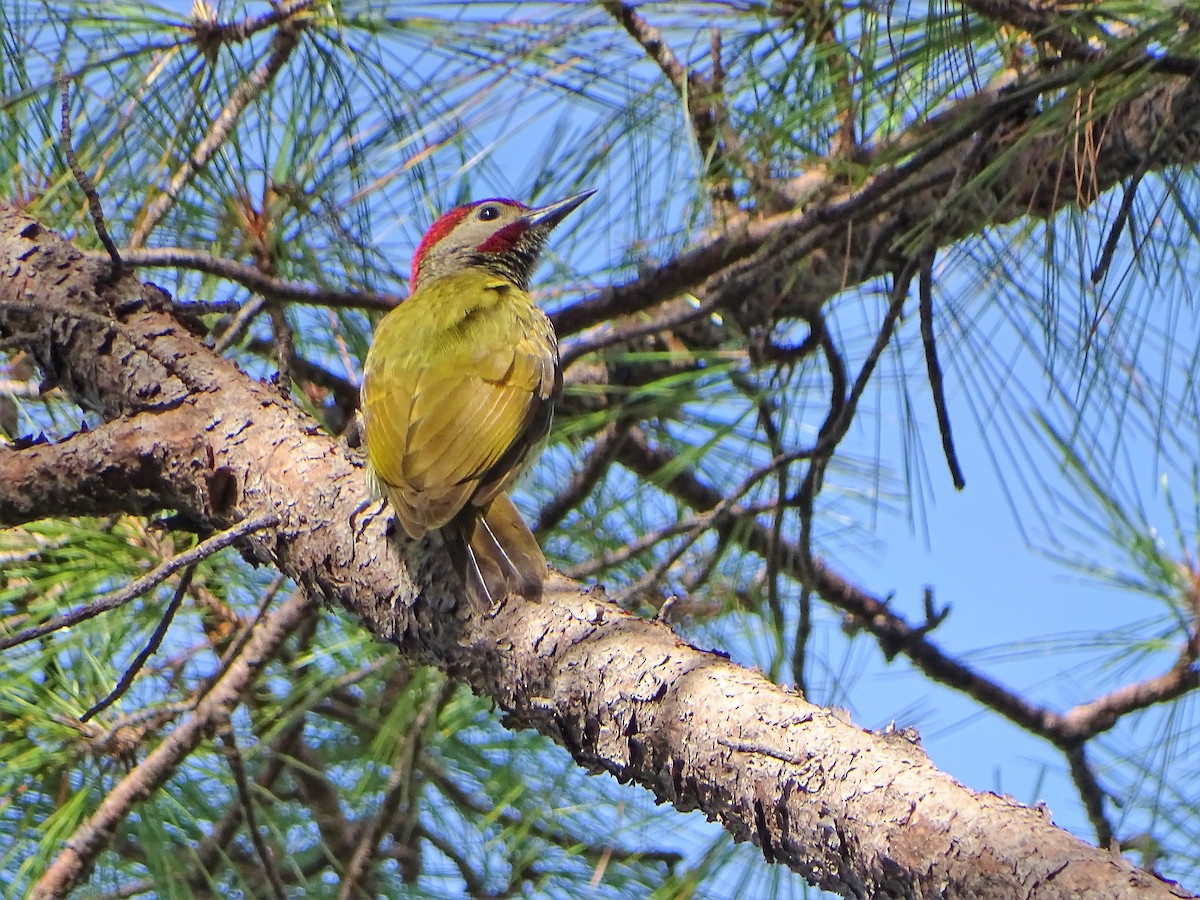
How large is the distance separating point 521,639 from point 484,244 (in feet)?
7.45

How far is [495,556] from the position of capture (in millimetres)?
1911

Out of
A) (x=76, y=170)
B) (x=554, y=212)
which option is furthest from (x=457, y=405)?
(x=554, y=212)

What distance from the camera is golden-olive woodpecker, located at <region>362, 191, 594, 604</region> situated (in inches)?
76.5

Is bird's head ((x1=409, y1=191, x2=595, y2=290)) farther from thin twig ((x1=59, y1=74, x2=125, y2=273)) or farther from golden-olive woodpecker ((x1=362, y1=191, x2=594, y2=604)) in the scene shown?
thin twig ((x1=59, y1=74, x2=125, y2=273))

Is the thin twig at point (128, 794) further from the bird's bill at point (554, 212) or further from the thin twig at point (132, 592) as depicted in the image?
the bird's bill at point (554, 212)

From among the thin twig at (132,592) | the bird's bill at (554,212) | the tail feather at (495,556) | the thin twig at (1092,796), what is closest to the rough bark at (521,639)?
the tail feather at (495,556)

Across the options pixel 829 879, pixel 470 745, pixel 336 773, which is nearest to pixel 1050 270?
pixel 829 879

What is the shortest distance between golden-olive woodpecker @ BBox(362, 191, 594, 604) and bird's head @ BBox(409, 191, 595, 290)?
73mm

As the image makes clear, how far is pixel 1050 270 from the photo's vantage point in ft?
7.74

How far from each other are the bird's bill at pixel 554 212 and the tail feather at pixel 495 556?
55.6 inches

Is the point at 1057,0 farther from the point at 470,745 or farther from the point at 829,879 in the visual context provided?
the point at 470,745

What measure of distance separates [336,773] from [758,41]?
2.35 m

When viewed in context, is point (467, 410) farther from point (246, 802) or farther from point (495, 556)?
point (246, 802)

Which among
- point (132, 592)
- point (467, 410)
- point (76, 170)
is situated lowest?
point (132, 592)
